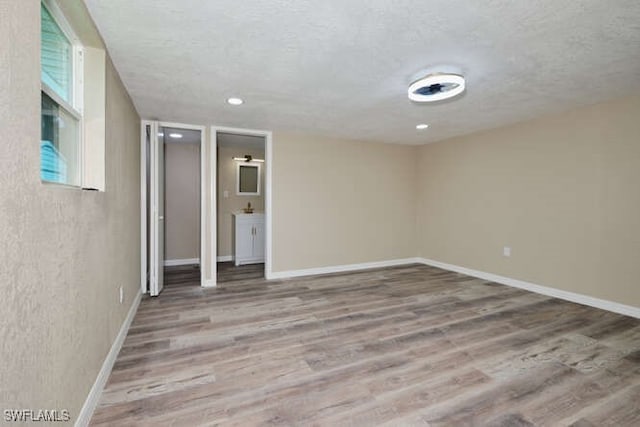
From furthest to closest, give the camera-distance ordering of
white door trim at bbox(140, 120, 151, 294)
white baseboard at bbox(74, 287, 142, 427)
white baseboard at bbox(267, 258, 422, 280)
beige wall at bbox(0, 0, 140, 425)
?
white baseboard at bbox(267, 258, 422, 280), white door trim at bbox(140, 120, 151, 294), white baseboard at bbox(74, 287, 142, 427), beige wall at bbox(0, 0, 140, 425)

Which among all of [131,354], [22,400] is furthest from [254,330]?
[22,400]

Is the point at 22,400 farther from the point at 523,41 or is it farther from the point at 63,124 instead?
the point at 523,41

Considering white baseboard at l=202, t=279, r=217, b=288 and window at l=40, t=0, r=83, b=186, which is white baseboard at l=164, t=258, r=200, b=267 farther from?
window at l=40, t=0, r=83, b=186

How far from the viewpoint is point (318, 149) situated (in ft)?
15.0

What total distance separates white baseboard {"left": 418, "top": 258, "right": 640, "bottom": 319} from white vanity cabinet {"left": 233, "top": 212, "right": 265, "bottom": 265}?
11.1 feet

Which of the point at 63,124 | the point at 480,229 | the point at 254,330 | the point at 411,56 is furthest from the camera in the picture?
the point at 480,229

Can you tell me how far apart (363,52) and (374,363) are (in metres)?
2.24

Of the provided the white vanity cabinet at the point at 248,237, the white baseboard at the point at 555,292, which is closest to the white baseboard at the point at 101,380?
the white vanity cabinet at the point at 248,237

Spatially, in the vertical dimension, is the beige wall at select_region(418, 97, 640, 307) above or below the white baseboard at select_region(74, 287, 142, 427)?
above

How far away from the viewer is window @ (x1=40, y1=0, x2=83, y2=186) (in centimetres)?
132

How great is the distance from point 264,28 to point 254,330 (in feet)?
7.83

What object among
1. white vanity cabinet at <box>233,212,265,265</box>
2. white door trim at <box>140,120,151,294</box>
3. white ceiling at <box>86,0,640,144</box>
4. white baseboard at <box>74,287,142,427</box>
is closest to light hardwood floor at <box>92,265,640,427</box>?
white baseboard at <box>74,287,142,427</box>

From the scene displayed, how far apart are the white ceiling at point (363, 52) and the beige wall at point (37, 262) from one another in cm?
87

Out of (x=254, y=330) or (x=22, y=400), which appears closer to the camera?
(x=22, y=400)
